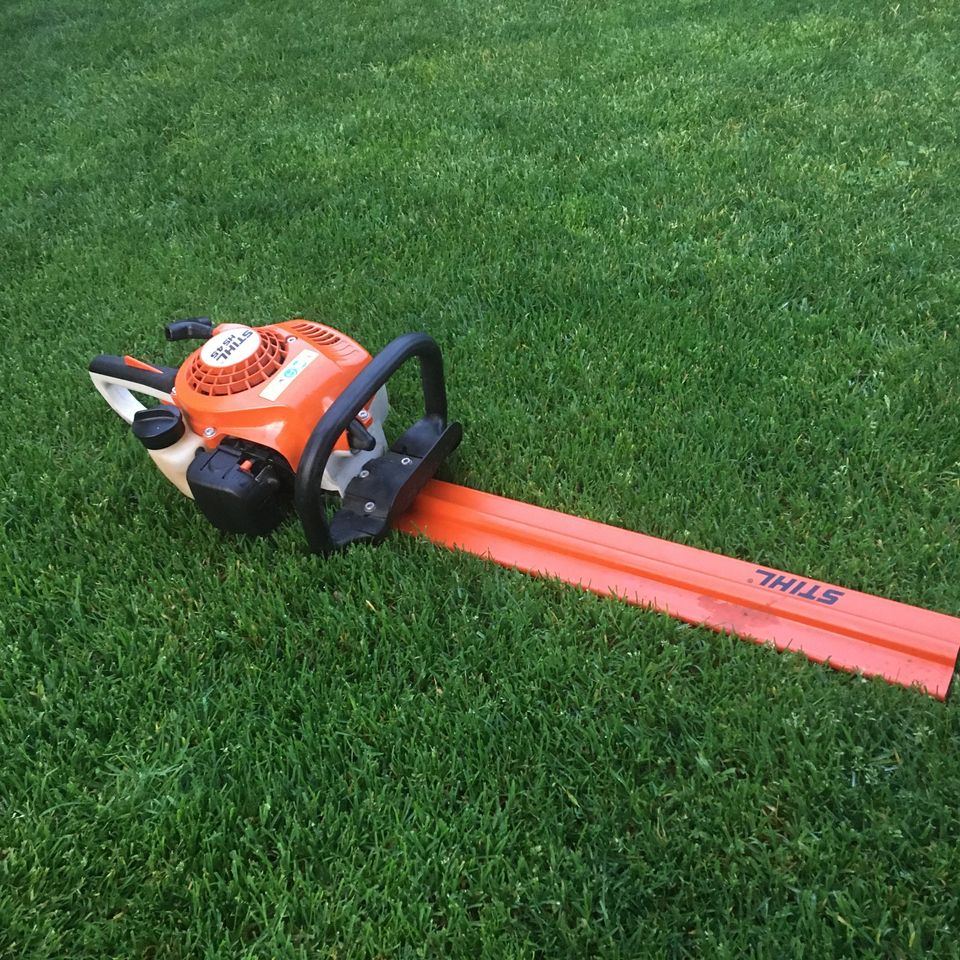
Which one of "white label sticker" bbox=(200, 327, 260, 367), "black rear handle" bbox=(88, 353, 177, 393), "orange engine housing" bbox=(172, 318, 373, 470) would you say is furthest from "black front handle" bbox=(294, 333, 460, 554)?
"black rear handle" bbox=(88, 353, 177, 393)

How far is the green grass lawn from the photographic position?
5.27 feet

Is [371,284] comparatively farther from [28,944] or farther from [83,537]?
[28,944]

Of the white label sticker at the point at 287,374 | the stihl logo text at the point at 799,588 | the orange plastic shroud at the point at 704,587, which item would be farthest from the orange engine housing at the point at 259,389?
the stihl logo text at the point at 799,588

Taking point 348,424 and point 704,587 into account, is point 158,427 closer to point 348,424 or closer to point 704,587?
point 348,424

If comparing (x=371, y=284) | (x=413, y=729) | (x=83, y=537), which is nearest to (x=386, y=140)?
(x=371, y=284)

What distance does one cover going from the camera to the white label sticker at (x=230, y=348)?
2.21 metres

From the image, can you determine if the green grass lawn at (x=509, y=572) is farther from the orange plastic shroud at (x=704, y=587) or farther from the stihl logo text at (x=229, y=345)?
the stihl logo text at (x=229, y=345)

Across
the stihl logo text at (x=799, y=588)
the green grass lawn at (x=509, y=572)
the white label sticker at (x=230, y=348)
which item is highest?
the white label sticker at (x=230, y=348)

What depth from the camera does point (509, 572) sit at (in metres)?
2.22

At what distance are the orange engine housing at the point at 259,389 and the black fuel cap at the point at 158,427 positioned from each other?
5 centimetres

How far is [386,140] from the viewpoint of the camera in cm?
459

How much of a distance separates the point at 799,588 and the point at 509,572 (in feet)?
2.34

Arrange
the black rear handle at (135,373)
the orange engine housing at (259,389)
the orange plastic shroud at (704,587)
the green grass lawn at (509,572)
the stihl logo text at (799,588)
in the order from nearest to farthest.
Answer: the green grass lawn at (509,572) < the orange plastic shroud at (704,587) < the stihl logo text at (799,588) < the orange engine housing at (259,389) < the black rear handle at (135,373)

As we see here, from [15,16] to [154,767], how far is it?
7.86 metres
